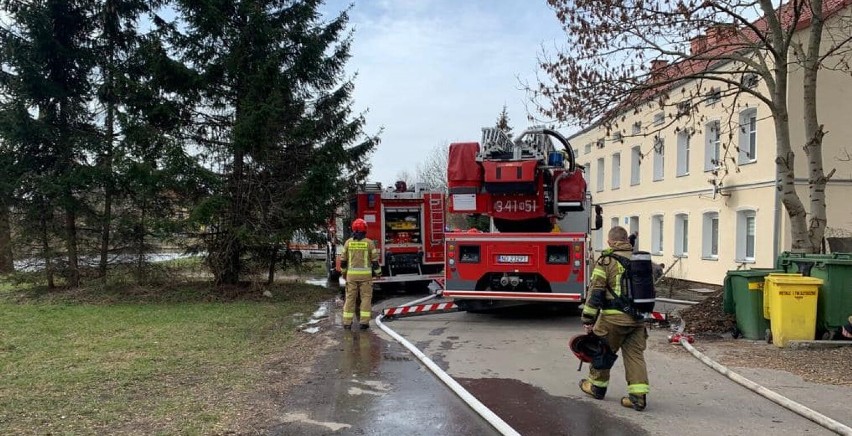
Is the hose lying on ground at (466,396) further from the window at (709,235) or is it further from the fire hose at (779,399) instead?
the window at (709,235)

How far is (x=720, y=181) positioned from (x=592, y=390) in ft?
45.7

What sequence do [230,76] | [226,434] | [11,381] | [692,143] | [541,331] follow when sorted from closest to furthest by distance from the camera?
[226,434] < [11,381] < [541,331] < [230,76] < [692,143]

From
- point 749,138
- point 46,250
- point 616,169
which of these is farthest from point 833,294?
point 616,169

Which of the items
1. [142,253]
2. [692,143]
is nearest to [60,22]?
[142,253]

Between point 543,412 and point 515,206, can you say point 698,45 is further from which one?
point 543,412

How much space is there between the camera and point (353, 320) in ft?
33.3

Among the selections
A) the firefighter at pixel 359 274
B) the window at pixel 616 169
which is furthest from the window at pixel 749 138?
the firefighter at pixel 359 274

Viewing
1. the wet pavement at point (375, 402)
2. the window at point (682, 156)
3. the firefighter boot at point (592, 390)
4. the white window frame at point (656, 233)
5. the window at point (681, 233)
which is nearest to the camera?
the wet pavement at point (375, 402)

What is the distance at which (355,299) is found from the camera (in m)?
9.84

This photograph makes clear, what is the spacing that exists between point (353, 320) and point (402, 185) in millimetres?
6852

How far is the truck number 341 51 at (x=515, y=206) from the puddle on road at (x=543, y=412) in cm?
484

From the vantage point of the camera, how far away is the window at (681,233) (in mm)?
22219

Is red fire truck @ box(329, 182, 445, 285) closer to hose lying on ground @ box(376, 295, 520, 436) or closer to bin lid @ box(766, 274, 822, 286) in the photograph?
hose lying on ground @ box(376, 295, 520, 436)

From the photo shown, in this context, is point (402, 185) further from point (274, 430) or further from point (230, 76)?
point (274, 430)
